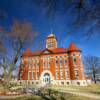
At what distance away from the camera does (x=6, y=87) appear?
17078mm

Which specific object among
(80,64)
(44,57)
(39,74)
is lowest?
(39,74)

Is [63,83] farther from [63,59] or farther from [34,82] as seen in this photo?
[34,82]

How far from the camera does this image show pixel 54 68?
35875mm

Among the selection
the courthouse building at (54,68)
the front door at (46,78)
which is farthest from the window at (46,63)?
the front door at (46,78)

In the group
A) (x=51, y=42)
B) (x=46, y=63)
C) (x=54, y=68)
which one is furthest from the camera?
(x=51, y=42)

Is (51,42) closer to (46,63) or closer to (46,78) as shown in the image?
(46,63)

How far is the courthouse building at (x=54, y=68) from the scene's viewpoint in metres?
33.1

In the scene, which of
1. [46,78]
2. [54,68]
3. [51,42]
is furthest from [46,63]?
[51,42]

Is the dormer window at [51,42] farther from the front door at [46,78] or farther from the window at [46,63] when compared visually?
the front door at [46,78]

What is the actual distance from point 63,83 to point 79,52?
10957 mm

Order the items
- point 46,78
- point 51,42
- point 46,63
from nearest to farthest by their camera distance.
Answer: point 46,78, point 46,63, point 51,42

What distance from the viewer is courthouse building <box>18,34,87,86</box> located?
109 feet

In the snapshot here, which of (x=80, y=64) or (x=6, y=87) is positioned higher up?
(x=80, y=64)

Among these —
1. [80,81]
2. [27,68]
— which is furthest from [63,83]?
[27,68]
